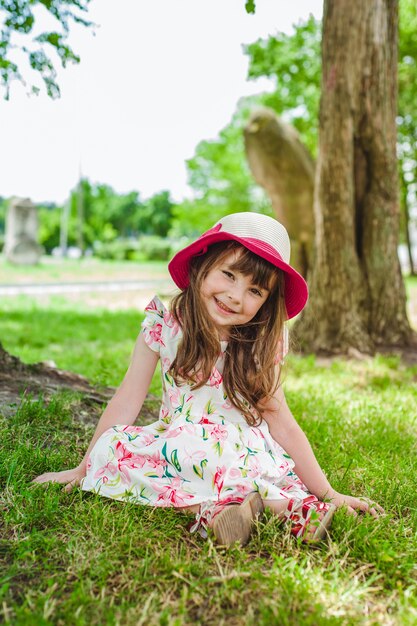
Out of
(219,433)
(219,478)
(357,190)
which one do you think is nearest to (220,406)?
(219,433)

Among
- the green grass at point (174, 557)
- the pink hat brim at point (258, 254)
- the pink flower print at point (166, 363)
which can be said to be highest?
the pink hat brim at point (258, 254)

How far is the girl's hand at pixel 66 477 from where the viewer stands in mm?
2482

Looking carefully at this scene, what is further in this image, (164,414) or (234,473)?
(164,414)

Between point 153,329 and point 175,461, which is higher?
point 153,329

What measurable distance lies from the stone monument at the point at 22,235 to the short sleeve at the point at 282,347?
68.4 ft

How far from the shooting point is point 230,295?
251 centimetres

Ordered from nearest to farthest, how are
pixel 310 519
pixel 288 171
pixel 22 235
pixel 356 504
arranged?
pixel 310 519 → pixel 356 504 → pixel 288 171 → pixel 22 235

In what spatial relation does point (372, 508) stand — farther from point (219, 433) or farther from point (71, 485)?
point (71, 485)

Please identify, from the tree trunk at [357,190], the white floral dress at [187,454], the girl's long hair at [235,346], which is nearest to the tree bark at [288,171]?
the tree trunk at [357,190]

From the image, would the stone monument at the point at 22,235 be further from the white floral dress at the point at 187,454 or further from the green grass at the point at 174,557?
the white floral dress at the point at 187,454

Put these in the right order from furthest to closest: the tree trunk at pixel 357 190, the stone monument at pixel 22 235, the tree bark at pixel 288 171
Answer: the stone monument at pixel 22 235, the tree bark at pixel 288 171, the tree trunk at pixel 357 190

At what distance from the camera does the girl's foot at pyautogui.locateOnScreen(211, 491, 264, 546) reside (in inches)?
83.3

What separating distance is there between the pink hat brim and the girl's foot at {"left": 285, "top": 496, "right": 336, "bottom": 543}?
0.84m

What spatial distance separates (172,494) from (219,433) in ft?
1.00
